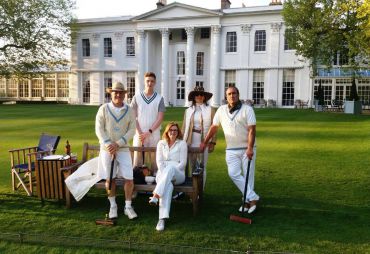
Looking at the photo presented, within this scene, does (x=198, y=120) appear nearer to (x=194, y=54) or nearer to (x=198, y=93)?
(x=198, y=93)

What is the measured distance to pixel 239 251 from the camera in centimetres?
387

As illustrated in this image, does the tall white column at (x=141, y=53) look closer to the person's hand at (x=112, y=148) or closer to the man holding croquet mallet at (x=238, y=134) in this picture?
the man holding croquet mallet at (x=238, y=134)

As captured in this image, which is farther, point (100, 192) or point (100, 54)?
point (100, 54)

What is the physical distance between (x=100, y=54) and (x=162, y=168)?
124ft

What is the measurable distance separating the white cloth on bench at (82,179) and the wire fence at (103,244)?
1.04 metres

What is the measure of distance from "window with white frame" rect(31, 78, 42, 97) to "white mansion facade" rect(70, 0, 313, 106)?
6808 millimetres

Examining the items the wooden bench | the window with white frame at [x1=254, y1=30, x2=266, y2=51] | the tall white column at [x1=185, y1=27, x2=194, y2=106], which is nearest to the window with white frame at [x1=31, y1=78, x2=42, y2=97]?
the tall white column at [x1=185, y1=27, x2=194, y2=106]

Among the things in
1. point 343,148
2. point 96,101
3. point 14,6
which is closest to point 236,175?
point 343,148

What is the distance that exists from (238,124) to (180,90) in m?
33.5

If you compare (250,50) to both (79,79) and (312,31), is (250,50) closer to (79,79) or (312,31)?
(312,31)

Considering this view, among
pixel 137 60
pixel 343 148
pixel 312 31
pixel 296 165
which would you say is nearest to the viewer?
pixel 296 165

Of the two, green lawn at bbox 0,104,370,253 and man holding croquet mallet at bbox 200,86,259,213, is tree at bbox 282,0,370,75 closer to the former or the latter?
green lawn at bbox 0,104,370,253

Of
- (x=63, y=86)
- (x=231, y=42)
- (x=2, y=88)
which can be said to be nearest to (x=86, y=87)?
(x=63, y=86)

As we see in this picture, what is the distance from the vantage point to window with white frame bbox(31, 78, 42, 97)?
4553 cm
